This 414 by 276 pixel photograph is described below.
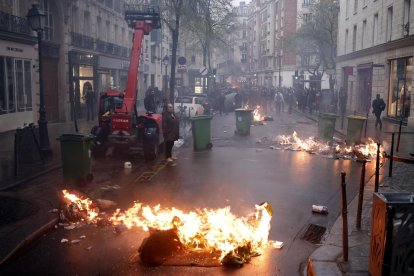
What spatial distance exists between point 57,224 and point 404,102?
22.7 meters

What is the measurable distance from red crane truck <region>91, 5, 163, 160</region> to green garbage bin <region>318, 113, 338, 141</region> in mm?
6838

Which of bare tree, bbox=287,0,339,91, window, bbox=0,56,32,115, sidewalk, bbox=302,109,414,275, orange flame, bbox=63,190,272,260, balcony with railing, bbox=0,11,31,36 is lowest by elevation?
sidewalk, bbox=302,109,414,275

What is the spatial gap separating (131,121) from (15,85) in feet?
31.7

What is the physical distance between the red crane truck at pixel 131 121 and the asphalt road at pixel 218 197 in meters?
0.68

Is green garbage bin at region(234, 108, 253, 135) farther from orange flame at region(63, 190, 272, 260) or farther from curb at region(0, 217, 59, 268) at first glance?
curb at region(0, 217, 59, 268)

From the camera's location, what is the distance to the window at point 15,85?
62.2 feet

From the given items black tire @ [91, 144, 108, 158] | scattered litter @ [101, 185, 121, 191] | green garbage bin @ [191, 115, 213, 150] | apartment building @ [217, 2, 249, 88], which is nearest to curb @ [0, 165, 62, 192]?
black tire @ [91, 144, 108, 158]

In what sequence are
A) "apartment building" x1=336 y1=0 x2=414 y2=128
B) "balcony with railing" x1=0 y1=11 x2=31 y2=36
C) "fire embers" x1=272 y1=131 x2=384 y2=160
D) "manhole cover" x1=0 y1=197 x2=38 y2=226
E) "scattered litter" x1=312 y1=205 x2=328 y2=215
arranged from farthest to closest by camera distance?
1. "apartment building" x1=336 y1=0 x2=414 y2=128
2. "balcony with railing" x1=0 y1=11 x2=31 y2=36
3. "fire embers" x1=272 y1=131 x2=384 y2=160
4. "scattered litter" x1=312 y1=205 x2=328 y2=215
5. "manhole cover" x1=0 y1=197 x2=38 y2=226

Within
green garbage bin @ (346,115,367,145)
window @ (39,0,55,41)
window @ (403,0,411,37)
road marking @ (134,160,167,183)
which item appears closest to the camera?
road marking @ (134,160,167,183)

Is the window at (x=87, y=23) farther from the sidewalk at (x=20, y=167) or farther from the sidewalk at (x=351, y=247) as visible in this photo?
the sidewalk at (x=351, y=247)

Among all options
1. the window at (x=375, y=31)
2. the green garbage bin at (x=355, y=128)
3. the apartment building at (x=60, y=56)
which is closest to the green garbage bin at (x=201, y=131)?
the green garbage bin at (x=355, y=128)

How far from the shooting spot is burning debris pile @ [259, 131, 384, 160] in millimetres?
14023

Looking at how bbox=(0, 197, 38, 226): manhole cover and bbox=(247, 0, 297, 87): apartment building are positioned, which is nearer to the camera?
bbox=(0, 197, 38, 226): manhole cover

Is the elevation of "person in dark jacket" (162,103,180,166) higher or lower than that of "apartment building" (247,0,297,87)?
lower
